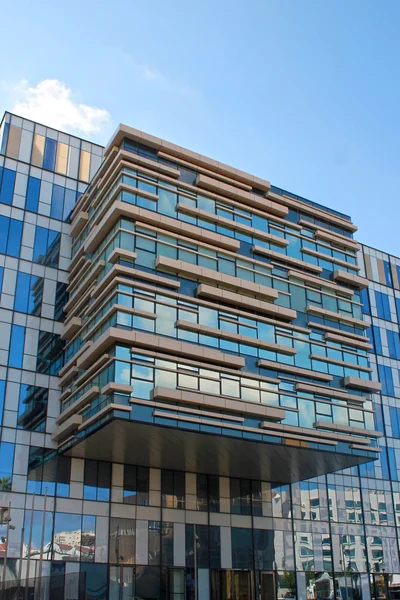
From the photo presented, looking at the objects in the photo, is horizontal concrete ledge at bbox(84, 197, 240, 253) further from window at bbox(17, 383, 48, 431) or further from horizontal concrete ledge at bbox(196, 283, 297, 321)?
window at bbox(17, 383, 48, 431)

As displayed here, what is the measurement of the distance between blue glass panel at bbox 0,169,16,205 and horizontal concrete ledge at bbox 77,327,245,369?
626 inches

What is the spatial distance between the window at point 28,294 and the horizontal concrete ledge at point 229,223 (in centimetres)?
1307

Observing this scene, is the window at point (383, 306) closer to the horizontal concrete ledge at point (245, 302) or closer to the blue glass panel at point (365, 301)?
the blue glass panel at point (365, 301)

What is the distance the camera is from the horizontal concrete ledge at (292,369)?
4684 centimetres

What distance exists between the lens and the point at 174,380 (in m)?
42.5

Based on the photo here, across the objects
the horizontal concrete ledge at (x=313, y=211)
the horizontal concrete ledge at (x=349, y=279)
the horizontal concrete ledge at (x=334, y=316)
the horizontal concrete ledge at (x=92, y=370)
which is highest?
the horizontal concrete ledge at (x=313, y=211)

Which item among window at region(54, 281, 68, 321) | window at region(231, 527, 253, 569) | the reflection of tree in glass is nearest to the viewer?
the reflection of tree in glass

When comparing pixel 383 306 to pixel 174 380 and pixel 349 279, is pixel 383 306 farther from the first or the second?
pixel 174 380

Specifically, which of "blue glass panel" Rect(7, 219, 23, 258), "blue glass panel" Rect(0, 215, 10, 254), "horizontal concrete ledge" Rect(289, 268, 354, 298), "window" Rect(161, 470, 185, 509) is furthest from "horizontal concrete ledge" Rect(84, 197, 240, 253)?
"window" Rect(161, 470, 185, 509)

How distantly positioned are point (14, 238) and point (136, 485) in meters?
21.8

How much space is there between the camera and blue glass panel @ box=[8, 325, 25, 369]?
47812 mm

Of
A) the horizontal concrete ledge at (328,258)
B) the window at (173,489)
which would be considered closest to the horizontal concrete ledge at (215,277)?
the horizontal concrete ledge at (328,258)

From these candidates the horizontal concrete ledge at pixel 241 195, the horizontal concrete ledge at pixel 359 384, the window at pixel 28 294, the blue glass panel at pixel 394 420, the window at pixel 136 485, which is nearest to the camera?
Answer: the window at pixel 136 485

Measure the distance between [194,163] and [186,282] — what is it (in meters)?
10.8
